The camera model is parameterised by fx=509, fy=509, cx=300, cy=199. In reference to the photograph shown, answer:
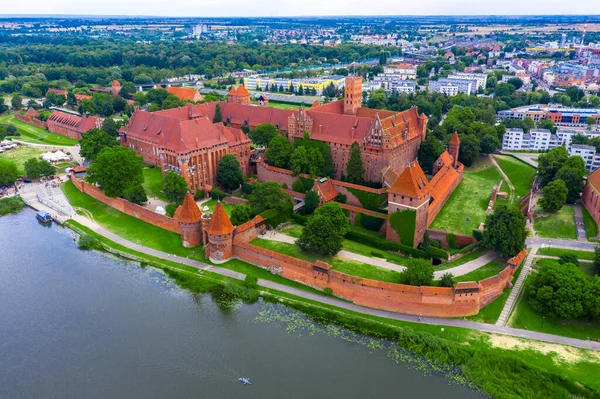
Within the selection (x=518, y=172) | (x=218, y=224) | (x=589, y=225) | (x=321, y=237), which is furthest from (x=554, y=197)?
(x=218, y=224)

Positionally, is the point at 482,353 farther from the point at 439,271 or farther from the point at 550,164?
the point at 550,164

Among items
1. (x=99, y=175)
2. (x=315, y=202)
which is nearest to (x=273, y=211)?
(x=315, y=202)

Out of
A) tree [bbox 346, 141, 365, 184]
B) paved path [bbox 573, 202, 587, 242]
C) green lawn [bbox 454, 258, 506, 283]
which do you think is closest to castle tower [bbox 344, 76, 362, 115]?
tree [bbox 346, 141, 365, 184]

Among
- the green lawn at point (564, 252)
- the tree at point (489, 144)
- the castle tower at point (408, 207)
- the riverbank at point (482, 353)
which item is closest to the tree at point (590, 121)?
the tree at point (489, 144)

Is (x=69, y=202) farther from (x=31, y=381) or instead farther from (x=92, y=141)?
(x=31, y=381)

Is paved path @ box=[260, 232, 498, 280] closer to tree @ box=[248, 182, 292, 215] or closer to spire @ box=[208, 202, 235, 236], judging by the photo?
tree @ box=[248, 182, 292, 215]

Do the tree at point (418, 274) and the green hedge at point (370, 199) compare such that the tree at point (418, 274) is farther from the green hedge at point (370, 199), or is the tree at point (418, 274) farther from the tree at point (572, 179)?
the tree at point (572, 179)

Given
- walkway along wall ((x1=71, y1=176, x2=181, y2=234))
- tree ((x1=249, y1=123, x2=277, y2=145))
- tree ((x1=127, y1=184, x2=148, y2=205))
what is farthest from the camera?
tree ((x1=249, y1=123, x2=277, y2=145))

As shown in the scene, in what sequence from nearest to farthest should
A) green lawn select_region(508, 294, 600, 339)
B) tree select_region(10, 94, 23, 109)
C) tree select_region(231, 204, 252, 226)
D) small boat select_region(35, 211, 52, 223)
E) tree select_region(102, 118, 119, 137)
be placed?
green lawn select_region(508, 294, 600, 339) → tree select_region(231, 204, 252, 226) → small boat select_region(35, 211, 52, 223) → tree select_region(102, 118, 119, 137) → tree select_region(10, 94, 23, 109)
